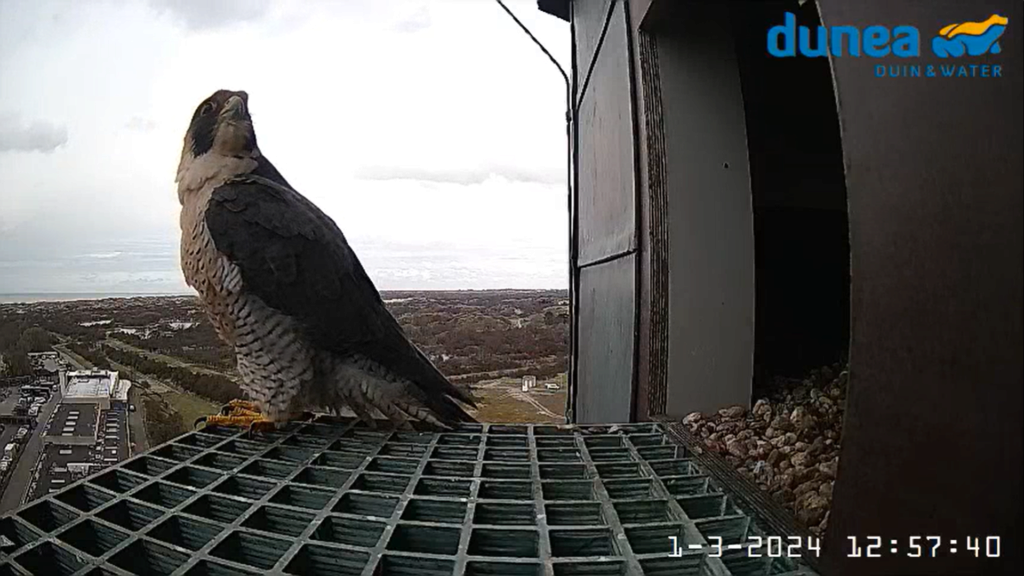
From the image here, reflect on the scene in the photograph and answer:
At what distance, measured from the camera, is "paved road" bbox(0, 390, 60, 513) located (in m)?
1.28

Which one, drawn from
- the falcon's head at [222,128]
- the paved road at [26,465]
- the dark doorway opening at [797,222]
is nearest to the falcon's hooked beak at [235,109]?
the falcon's head at [222,128]

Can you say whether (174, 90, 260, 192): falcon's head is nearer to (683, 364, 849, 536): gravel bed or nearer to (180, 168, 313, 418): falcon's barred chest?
(180, 168, 313, 418): falcon's barred chest

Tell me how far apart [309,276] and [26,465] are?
81cm

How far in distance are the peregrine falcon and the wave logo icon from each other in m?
1.66

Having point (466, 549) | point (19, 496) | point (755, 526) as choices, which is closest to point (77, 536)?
point (19, 496)

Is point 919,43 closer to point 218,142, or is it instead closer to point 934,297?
point 934,297

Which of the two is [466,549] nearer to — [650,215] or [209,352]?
[650,215]

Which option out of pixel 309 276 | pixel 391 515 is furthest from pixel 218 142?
pixel 391 515

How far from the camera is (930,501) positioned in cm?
68

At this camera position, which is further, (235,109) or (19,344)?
(235,109)

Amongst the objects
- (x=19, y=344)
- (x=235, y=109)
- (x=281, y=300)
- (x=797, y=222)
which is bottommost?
(x=19, y=344)

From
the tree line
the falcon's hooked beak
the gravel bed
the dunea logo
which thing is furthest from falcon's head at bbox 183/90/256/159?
the dunea logo

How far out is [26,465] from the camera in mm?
1465

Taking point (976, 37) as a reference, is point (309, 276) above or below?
below
